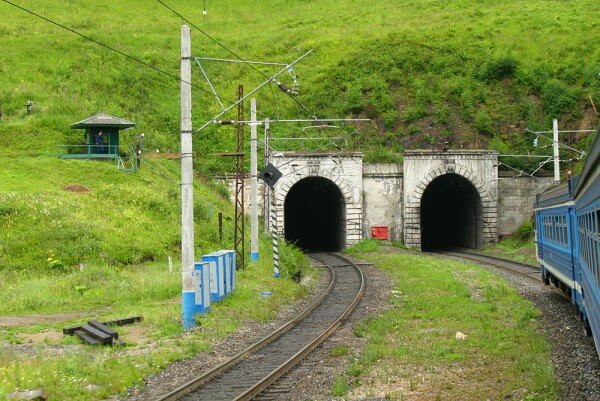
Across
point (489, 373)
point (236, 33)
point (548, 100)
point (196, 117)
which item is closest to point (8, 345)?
point (489, 373)

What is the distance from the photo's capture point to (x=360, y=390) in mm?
11906

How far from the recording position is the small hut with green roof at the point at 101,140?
4041 centimetres

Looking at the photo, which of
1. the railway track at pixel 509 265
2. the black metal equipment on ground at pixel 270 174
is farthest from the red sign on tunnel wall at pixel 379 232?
the black metal equipment on ground at pixel 270 174

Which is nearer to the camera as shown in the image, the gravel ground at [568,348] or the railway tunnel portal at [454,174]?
the gravel ground at [568,348]

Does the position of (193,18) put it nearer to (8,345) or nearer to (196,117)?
(196,117)

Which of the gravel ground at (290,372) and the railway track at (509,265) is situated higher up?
the railway track at (509,265)

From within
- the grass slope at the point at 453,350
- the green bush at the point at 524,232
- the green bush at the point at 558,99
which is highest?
the green bush at the point at 558,99

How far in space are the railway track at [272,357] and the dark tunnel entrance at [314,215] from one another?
24707mm

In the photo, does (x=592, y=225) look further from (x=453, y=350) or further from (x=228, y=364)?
(x=228, y=364)

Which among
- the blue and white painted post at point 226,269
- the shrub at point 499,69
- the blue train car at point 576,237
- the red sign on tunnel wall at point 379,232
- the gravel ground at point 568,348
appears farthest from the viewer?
the shrub at point 499,69

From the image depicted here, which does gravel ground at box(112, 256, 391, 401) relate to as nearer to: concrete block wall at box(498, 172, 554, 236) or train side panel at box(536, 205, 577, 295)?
train side panel at box(536, 205, 577, 295)

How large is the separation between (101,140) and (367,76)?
2286 centimetres

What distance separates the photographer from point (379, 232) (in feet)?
150

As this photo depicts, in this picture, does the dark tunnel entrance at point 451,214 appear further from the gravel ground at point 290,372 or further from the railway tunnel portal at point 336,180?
the gravel ground at point 290,372
